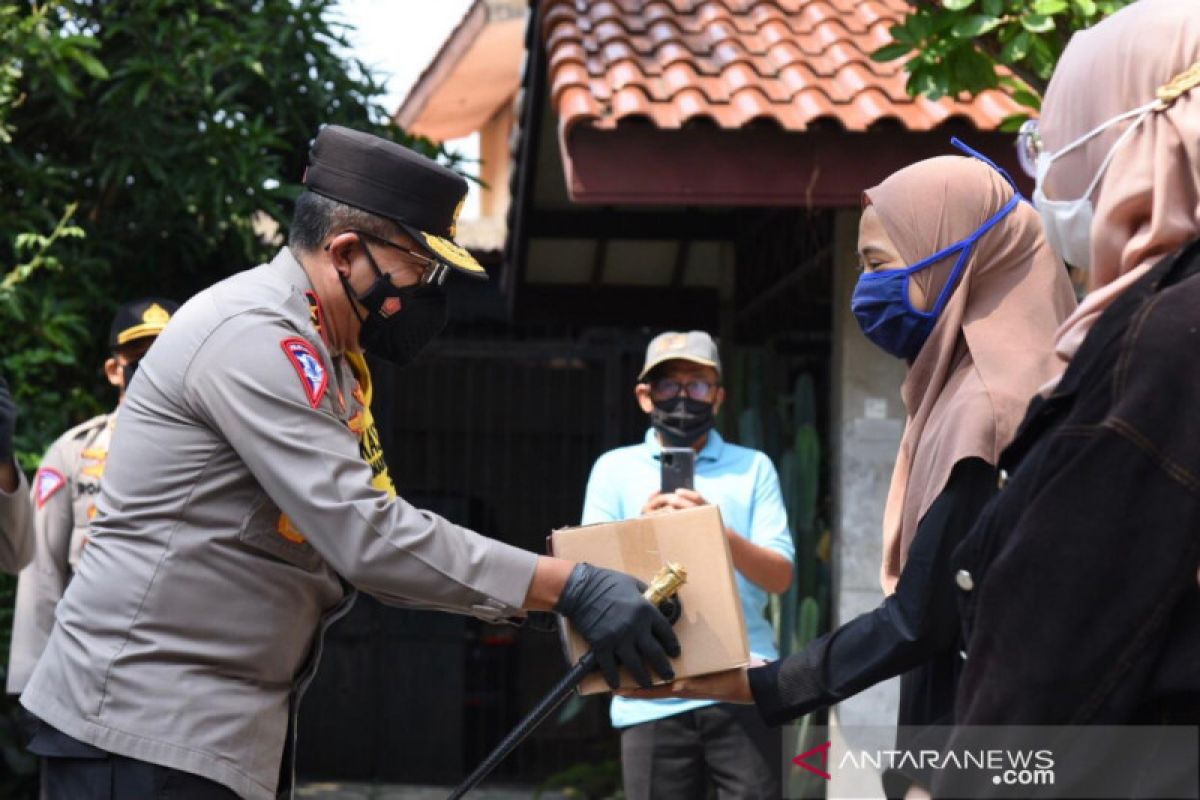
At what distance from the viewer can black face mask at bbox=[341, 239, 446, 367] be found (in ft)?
10.8

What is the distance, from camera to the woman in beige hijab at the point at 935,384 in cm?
268

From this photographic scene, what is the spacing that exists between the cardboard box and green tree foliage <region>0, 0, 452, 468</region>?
4198 millimetres

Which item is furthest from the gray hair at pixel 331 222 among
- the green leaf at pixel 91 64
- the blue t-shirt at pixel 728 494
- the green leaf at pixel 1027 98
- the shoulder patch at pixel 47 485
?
the green leaf at pixel 91 64

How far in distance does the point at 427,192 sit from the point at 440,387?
19.9 feet

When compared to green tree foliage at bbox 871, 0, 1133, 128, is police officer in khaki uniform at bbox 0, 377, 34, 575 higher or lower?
lower

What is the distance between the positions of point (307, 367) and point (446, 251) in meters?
0.49

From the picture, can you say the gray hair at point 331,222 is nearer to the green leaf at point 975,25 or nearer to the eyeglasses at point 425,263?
the eyeglasses at point 425,263

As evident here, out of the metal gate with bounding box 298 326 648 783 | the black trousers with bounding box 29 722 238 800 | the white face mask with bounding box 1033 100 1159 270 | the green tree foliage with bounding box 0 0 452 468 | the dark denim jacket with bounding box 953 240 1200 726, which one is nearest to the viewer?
the dark denim jacket with bounding box 953 240 1200 726

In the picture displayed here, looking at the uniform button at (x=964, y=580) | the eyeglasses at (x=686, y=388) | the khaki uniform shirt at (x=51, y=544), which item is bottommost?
the khaki uniform shirt at (x=51, y=544)

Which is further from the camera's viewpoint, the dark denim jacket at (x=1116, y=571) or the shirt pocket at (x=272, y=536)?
the shirt pocket at (x=272, y=536)

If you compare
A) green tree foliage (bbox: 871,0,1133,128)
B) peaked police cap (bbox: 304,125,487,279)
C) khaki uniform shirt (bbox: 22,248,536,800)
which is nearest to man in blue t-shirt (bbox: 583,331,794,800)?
green tree foliage (bbox: 871,0,1133,128)

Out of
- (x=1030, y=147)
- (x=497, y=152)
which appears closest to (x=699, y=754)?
(x=1030, y=147)

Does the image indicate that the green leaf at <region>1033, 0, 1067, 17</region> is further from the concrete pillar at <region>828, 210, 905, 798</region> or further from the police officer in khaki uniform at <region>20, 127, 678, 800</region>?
the police officer in khaki uniform at <region>20, 127, 678, 800</region>

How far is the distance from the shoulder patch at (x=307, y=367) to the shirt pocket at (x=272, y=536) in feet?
0.71
